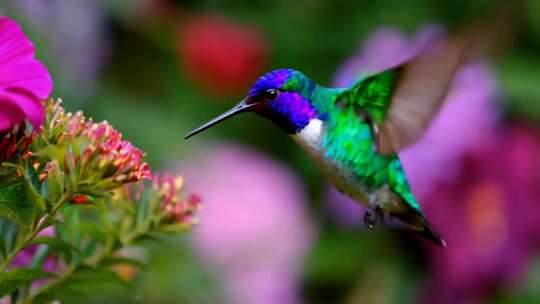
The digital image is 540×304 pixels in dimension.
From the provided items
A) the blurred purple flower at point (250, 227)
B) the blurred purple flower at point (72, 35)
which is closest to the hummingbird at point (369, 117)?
the blurred purple flower at point (250, 227)

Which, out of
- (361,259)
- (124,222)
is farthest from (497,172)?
(124,222)

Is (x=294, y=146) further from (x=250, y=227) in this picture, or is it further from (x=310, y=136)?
(x=310, y=136)

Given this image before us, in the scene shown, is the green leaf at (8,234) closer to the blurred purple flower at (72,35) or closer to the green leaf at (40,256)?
the green leaf at (40,256)

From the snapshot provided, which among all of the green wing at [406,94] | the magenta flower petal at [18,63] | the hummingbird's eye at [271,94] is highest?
the green wing at [406,94]

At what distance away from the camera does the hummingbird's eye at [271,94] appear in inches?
48.1

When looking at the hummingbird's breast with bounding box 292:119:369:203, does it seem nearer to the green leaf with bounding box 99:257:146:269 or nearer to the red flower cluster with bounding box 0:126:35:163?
the green leaf with bounding box 99:257:146:269

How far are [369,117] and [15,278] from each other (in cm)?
60

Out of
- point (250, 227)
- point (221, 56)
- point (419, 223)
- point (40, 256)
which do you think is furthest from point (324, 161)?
point (221, 56)

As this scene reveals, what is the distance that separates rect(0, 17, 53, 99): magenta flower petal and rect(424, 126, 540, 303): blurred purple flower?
1932mm

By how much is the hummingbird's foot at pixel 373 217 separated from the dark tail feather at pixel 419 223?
0.19ft

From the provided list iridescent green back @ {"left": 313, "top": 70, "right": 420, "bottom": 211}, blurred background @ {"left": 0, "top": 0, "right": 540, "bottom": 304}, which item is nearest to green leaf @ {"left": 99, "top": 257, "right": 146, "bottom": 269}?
iridescent green back @ {"left": 313, "top": 70, "right": 420, "bottom": 211}

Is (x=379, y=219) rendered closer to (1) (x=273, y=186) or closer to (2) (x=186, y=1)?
(1) (x=273, y=186)

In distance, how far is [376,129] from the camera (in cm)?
137

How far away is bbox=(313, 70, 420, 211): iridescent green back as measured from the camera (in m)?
1.32
